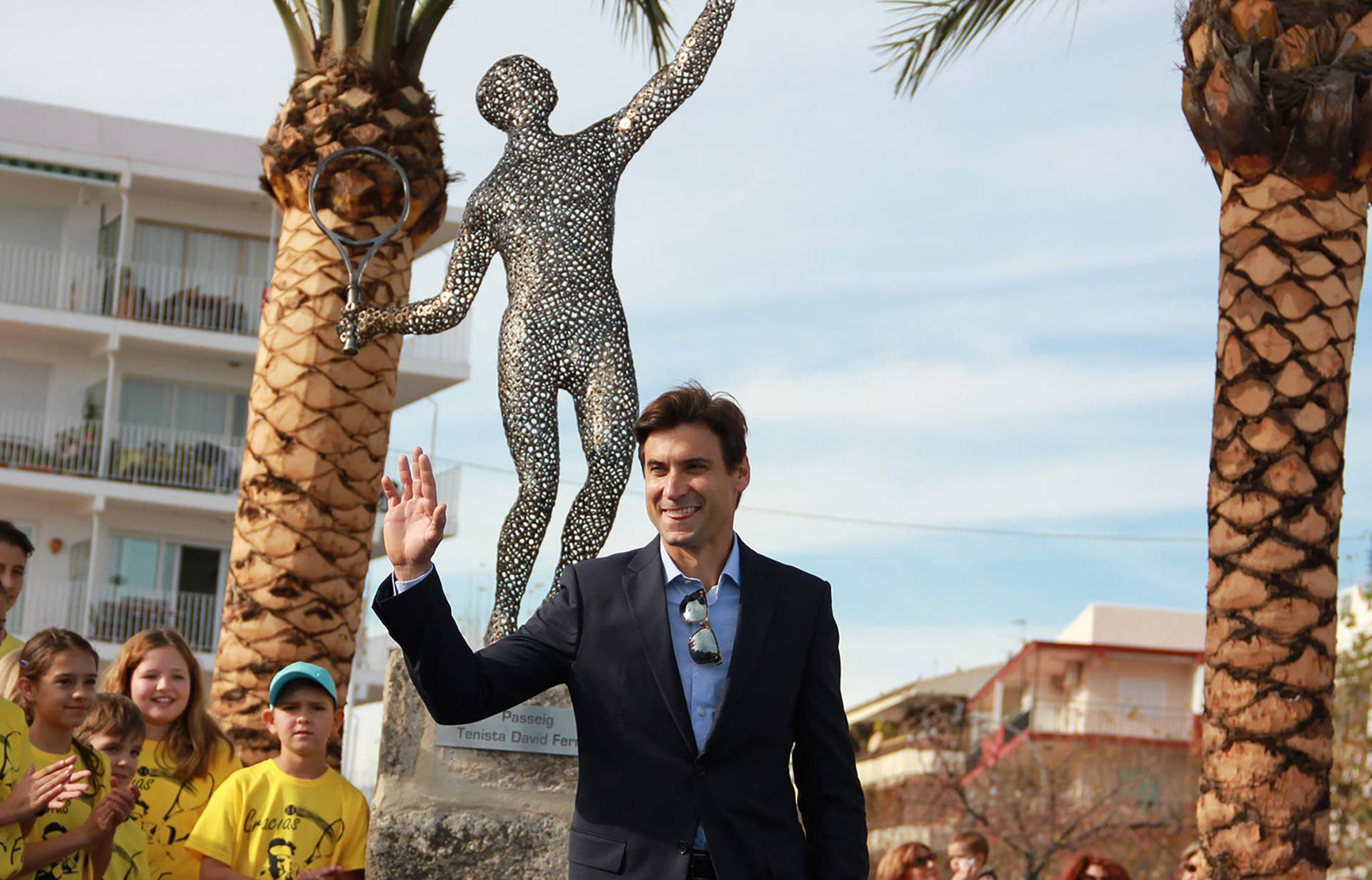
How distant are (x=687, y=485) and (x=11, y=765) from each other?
2.58 metres

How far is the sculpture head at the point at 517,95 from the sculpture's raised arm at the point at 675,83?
0.32 meters

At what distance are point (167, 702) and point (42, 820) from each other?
0.93 meters

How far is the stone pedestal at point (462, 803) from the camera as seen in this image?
683 centimetres

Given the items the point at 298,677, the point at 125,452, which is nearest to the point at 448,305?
the point at 298,677

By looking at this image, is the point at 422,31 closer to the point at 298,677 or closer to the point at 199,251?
the point at 298,677

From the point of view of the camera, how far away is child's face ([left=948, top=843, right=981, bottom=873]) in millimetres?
9086

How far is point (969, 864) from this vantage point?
909 centimetres

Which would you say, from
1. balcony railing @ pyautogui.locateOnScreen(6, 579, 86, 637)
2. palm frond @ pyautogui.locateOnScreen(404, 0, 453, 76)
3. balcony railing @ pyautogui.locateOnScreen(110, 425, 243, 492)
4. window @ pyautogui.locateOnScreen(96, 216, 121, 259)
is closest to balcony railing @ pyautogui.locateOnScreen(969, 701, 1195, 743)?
balcony railing @ pyautogui.locateOnScreen(110, 425, 243, 492)

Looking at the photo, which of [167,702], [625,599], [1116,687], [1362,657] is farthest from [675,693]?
[1116,687]

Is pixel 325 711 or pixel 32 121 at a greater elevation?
pixel 32 121

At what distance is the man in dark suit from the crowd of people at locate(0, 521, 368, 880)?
6.06 feet

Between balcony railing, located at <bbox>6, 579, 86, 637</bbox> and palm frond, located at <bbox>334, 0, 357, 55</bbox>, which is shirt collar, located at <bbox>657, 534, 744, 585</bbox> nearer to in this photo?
palm frond, located at <bbox>334, 0, 357, 55</bbox>

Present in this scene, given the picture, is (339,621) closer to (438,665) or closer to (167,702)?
(167,702)

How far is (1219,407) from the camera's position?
832cm
